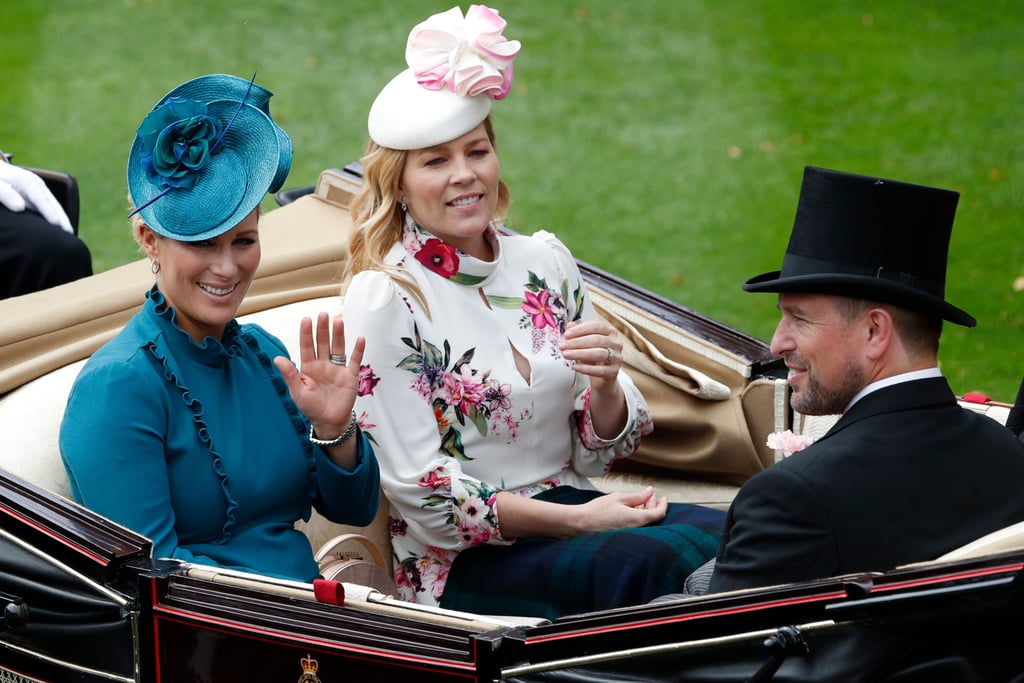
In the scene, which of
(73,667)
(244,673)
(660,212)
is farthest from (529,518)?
(660,212)

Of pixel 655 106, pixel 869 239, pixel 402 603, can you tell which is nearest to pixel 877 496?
pixel 869 239

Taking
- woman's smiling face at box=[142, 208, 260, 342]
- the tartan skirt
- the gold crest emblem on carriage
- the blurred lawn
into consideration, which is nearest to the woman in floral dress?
the tartan skirt

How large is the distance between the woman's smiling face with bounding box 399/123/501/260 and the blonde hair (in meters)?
0.03

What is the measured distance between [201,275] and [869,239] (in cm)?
115

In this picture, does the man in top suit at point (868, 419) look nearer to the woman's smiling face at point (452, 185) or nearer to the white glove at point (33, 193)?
the woman's smiling face at point (452, 185)

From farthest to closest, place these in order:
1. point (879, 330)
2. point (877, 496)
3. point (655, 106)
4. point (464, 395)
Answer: point (655, 106) < point (464, 395) < point (879, 330) < point (877, 496)

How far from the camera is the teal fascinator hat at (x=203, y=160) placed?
8.13 feet

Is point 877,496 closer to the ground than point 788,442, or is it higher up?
closer to the ground

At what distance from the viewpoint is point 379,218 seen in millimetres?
2887

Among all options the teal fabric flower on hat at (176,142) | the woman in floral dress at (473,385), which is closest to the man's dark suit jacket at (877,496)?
the woman in floral dress at (473,385)

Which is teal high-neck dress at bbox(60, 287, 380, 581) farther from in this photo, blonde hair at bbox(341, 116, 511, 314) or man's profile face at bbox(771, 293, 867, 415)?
man's profile face at bbox(771, 293, 867, 415)

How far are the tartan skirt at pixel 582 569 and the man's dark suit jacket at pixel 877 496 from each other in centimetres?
47

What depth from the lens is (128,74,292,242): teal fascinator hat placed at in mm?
2479

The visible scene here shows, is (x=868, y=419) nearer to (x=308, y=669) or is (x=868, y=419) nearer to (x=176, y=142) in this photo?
(x=308, y=669)
